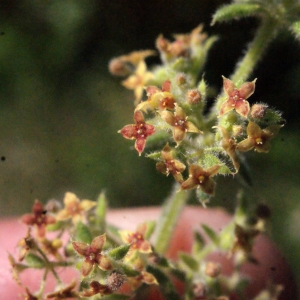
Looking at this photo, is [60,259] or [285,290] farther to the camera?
[285,290]

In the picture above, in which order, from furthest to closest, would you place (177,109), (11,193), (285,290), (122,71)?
(11,193) → (285,290) → (122,71) → (177,109)

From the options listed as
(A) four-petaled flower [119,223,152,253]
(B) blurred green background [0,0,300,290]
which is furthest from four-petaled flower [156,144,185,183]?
(B) blurred green background [0,0,300,290]

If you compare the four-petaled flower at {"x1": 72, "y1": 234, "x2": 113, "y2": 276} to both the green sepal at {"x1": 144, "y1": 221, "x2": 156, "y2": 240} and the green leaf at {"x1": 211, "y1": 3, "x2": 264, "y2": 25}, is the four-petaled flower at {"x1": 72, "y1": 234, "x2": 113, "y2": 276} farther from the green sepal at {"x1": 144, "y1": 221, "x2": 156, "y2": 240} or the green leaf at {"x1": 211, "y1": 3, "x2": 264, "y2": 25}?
the green leaf at {"x1": 211, "y1": 3, "x2": 264, "y2": 25}

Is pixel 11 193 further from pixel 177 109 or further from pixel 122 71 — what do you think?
pixel 177 109

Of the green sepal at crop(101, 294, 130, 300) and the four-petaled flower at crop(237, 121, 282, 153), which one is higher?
the four-petaled flower at crop(237, 121, 282, 153)

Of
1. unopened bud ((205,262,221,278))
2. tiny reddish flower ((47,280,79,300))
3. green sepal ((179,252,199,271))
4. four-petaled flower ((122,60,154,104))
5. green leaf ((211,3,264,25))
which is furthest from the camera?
four-petaled flower ((122,60,154,104))

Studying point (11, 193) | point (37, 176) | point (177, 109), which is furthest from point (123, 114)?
point (177, 109)

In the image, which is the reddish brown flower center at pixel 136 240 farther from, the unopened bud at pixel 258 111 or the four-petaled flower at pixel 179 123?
the unopened bud at pixel 258 111

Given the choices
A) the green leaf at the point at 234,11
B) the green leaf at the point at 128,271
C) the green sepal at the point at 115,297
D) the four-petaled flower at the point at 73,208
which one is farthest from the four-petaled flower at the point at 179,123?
the green sepal at the point at 115,297
